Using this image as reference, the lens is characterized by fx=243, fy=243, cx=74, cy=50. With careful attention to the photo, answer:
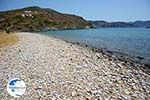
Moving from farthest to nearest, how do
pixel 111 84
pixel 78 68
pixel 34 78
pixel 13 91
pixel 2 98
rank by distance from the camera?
pixel 78 68 → pixel 34 78 → pixel 111 84 → pixel 2 98 → pixel 13 91

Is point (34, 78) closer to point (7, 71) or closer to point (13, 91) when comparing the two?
point (7, 71)

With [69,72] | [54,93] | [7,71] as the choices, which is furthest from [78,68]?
[54,93]

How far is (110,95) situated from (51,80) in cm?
481

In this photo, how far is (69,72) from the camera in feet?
63.4

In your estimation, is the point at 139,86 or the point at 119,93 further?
the point at 139,86

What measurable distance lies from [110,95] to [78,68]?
26.1ft

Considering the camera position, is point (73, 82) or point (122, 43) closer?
point (73, 82)

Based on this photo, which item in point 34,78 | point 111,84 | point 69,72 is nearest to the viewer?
point 111,84

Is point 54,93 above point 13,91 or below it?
→ below

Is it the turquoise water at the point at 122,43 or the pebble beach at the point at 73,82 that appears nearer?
the pebble beach at the point at 73,82

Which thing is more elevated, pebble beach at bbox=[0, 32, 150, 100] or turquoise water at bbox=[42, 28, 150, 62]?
pebble beach at bbox=[0, 32, 150, 100]

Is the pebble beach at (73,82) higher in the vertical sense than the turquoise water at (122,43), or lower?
higher

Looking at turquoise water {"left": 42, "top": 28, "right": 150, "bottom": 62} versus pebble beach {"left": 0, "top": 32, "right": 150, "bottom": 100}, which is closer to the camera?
pebble beach {"left": 0, "top": 32, "right": 150, "bottom": 100}

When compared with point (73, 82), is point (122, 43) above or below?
below
